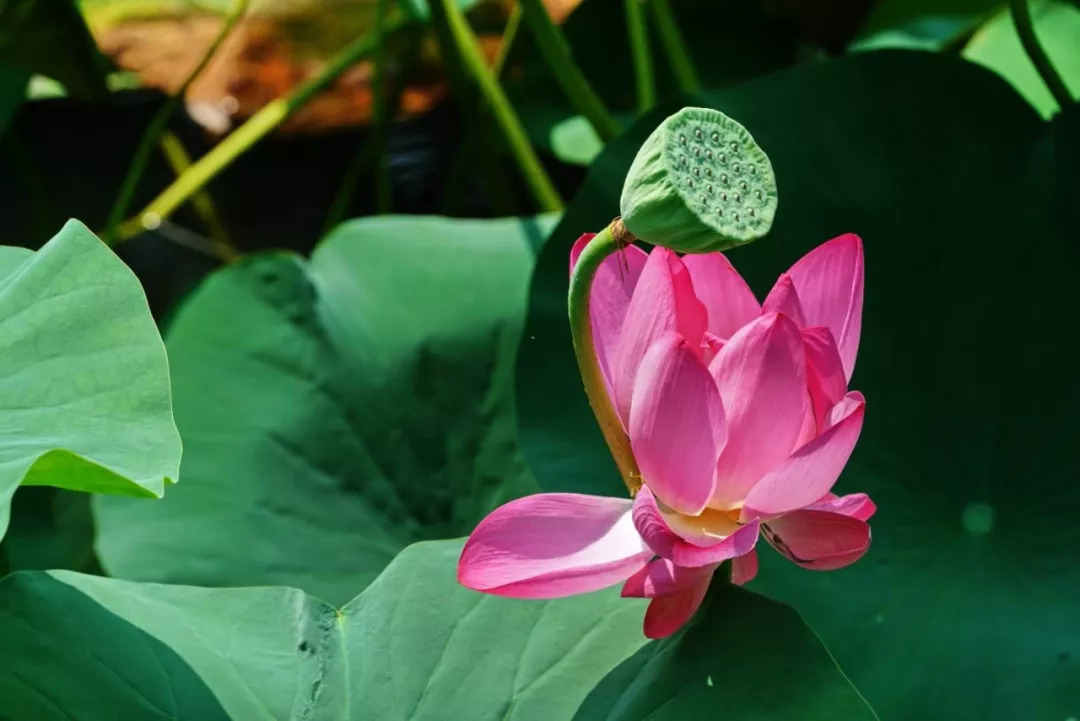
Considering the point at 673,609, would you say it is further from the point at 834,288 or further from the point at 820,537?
Result: the point at 834,288

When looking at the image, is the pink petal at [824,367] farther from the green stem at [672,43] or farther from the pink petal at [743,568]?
the green stem at [672,43]

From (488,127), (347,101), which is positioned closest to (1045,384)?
(488,127)

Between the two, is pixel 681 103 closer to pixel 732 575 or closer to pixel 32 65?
pixel 732 575

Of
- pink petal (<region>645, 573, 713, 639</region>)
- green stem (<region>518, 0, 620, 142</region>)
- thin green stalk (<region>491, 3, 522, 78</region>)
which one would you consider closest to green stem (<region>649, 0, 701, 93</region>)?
green stem (<region>518, 0, 620, 142</region>)

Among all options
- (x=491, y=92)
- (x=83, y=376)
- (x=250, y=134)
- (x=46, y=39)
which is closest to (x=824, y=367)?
(x=83, y=376)

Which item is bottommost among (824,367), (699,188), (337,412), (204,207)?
(204,207)

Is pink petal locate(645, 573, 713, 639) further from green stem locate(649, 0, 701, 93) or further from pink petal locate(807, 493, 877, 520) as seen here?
green stem locate(649, 0, 701, 93)
